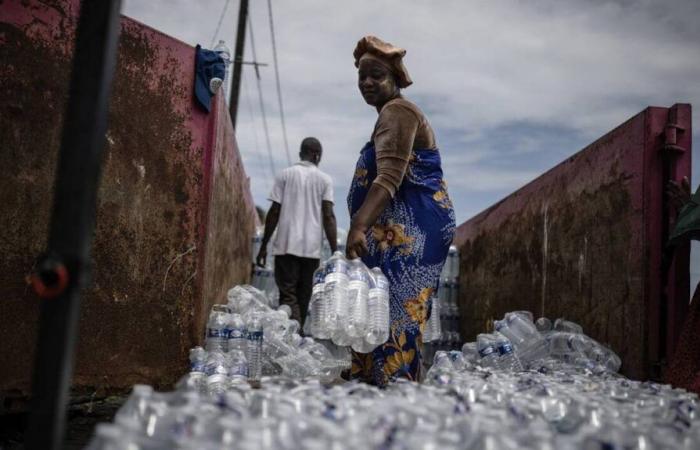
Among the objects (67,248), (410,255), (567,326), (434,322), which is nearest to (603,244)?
(567,326)

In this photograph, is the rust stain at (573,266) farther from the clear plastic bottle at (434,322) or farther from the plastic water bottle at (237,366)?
the plastic water bottle at (237,366)

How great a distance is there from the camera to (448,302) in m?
8.98

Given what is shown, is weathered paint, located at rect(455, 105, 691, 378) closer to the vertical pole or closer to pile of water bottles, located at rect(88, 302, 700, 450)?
pile of water bottles, located at rect(88, 302, 700, 450)

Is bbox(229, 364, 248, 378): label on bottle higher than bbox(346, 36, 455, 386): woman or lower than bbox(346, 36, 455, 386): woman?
lower

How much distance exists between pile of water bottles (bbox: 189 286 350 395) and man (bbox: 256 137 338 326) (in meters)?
0.47

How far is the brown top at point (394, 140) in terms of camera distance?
8.89 ft

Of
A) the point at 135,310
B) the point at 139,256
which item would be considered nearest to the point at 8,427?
the point at 135,310

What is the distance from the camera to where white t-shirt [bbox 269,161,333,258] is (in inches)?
242

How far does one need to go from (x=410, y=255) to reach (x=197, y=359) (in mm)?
1504

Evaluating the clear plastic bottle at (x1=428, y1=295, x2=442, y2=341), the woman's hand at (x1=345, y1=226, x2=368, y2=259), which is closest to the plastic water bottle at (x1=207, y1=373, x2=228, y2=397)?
the woman's hand at (x1=345, y1=226, x2=368, y2=259)

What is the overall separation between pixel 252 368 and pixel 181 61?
213 centimetres

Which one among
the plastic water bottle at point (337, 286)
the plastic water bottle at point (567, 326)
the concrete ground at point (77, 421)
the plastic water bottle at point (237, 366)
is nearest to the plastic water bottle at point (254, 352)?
the plastic water bottle at point (237, 366)

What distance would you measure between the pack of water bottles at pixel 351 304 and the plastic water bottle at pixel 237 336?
1383mm

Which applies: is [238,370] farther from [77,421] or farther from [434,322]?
[434,322]
